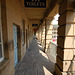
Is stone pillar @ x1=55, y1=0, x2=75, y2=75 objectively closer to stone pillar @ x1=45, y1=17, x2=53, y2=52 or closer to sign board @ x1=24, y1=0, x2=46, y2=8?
sign board @ x1=24, y1=0, x2=46, y2=8

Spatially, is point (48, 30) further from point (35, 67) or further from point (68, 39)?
point (35, 67)

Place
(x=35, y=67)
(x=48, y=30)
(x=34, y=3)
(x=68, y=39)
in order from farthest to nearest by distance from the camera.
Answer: (x=48, y=30), (x=35, y=67), (x=34, y=3), (x=68, y=39)

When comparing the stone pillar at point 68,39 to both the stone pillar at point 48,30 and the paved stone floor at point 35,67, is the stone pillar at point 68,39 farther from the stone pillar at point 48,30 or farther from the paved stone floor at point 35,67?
the stone pillar at point 48,30

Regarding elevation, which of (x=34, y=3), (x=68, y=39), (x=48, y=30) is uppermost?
(x=34, y=3)

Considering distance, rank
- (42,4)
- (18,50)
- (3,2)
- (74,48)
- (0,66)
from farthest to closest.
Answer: (18,50) → (42,4) → (74,48) → (3,2) → (0,66)

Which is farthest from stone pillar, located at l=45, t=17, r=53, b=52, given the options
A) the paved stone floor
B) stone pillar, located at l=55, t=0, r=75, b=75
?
stone pillar, located at l=55, t=0, r=75, b=75

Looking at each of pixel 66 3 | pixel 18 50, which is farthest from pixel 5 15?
pixel 18 50

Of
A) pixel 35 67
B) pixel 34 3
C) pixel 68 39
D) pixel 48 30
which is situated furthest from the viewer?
pixel 48 30

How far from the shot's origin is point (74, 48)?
2197 millimetres

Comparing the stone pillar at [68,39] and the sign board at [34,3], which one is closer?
the stone pillar at [68,39]

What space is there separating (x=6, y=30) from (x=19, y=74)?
2228 mm

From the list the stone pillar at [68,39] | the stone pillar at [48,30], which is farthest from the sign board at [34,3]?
the stone pillar at [48,30]

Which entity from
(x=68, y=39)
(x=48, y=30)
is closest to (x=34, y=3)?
(x=68, y=39)

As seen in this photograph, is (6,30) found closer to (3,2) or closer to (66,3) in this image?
(3,2)
